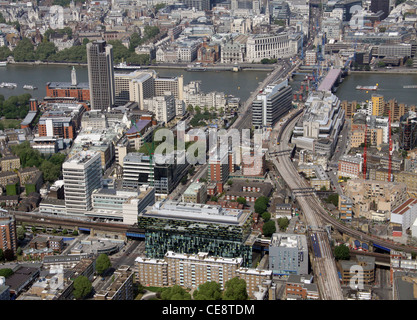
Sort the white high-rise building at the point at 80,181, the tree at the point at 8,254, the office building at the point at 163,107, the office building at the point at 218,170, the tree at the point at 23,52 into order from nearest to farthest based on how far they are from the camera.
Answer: the tree at the point at 8,254 < the white high-rise building at the point at 80,181 < the office building at the point at 218,170 < the office building at the point at 163,107 < the tree at the point at 23,52

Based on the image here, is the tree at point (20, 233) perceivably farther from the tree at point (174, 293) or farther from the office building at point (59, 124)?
the office building at point (59, 124)

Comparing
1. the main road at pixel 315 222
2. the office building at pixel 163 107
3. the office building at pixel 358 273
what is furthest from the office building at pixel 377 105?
the office building at pixel 358 273

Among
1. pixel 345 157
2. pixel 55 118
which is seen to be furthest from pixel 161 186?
pixel 55 118

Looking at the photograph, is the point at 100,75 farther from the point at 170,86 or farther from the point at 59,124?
the point at 170,86

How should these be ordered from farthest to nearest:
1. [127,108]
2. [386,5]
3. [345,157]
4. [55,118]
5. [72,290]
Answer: [386,5]
[127,108]
[55,118]
[345,157]
[72,290]

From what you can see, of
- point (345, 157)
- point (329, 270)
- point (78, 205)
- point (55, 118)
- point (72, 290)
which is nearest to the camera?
point (72, 290)

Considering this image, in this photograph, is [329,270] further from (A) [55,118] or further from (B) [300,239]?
(A) [55,118]

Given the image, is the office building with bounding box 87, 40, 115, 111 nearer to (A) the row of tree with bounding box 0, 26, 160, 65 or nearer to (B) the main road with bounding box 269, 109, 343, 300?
(B) the main road with bounding box 269, 109, 343, 300
